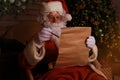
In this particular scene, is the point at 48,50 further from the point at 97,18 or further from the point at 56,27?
the point at 97,18

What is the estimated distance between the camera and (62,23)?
8.08 feet

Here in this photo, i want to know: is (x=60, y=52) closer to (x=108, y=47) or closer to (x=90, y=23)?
(x=90, y=23)

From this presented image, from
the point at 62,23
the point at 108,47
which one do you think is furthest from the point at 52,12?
the point at 108,47

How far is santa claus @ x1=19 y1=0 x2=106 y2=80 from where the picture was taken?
7.33 feet

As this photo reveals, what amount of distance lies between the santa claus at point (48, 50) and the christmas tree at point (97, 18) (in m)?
0.59

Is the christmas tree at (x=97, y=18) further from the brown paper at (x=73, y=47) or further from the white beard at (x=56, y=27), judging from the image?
the brown paper at (x=73, y=47)

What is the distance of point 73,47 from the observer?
2.29 m

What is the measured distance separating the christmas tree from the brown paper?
32.8 inches

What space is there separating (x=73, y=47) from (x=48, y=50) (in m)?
0.20

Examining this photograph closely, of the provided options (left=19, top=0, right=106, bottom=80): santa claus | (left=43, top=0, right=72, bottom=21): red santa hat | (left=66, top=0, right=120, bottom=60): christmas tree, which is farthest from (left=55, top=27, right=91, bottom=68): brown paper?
(left=66, top=0, right=120, bottom=60): christmas tree

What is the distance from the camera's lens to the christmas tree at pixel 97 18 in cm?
314

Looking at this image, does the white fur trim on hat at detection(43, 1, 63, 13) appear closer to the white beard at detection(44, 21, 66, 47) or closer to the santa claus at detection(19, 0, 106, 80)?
the santa claus at detection(19, 0, 106, 80)

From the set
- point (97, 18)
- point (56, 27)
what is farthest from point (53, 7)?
point (97, 18)

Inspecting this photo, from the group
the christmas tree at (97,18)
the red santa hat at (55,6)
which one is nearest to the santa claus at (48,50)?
the red santa hat at (55,6)
